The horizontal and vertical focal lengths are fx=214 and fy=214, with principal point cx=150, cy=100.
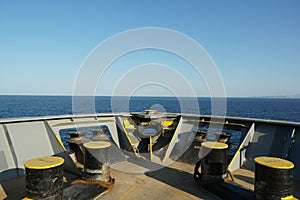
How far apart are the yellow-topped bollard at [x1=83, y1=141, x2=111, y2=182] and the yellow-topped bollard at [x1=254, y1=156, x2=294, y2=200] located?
3.27 metres

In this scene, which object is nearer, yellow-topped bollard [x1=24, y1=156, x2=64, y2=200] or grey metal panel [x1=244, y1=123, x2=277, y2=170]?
yellow-topped bollard [x1=24, y1=156, x2=64, y2=200]

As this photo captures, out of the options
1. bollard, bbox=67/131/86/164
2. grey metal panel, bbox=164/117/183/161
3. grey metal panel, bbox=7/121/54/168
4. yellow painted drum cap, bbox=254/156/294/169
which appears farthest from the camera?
grey metal panel, bbox=164/117/183/161

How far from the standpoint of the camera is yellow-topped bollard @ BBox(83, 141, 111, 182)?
16.2 feet

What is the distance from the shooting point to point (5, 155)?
5.64 meters

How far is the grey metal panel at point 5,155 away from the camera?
553 centimetres

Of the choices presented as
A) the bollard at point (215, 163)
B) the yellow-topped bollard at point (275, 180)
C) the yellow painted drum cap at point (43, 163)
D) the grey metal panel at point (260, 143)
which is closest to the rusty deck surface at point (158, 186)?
the bollard at point (215, 163)

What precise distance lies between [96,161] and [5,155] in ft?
8.70

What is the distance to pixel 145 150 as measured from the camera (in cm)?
838

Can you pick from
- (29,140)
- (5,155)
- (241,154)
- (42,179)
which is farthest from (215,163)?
(5,155)

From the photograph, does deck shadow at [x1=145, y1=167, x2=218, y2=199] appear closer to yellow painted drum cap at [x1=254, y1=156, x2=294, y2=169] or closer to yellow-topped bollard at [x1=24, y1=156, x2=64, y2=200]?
yellow painted drum cap at [x1=254, y1=156, x2=294, y2=169]

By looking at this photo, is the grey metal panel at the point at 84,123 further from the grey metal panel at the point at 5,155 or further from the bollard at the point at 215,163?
the bollard at the point at 215,163

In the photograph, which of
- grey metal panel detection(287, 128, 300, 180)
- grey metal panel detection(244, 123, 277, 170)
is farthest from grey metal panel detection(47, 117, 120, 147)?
grey metal panel detection(287, 128, 300, 180)

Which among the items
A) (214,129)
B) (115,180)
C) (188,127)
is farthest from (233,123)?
(115,180)

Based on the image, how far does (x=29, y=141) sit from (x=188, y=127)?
549cm
